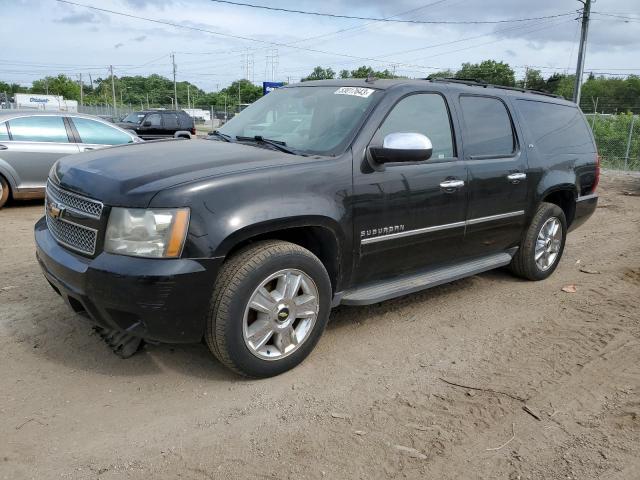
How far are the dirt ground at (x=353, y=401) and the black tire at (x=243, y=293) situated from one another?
161 mm

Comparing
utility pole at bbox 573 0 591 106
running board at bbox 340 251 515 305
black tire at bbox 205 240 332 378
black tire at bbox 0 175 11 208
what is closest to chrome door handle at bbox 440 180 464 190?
running board at bbox 340 251 515 305

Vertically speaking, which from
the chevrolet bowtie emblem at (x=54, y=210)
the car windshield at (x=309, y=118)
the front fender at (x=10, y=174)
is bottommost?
the front fender at (x=10, y=174)

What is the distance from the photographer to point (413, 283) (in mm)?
4051

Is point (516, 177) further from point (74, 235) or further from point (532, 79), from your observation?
point (532, 79)

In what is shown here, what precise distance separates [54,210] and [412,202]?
2394mm

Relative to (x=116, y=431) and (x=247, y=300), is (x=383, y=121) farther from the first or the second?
(x=116, y=431)

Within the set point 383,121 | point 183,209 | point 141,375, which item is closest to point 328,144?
point 383,121

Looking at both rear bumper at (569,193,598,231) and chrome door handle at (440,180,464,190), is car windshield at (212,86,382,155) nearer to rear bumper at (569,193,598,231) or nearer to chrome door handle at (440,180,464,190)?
chrome door handle at (440,180,464,190)

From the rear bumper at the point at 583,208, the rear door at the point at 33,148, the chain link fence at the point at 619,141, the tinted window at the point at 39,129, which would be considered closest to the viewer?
the rear bumper at the point at 583,208

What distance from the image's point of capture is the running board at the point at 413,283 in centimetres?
372

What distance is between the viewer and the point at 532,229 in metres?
5.18

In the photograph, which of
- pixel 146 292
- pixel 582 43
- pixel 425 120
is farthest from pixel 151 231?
pixel 582 43

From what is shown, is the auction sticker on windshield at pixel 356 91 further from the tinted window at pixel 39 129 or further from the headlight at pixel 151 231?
the tinted window at pixel 39 129

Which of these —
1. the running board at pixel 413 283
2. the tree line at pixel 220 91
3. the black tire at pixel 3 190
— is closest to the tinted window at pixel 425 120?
the running board at pixel 413 283
